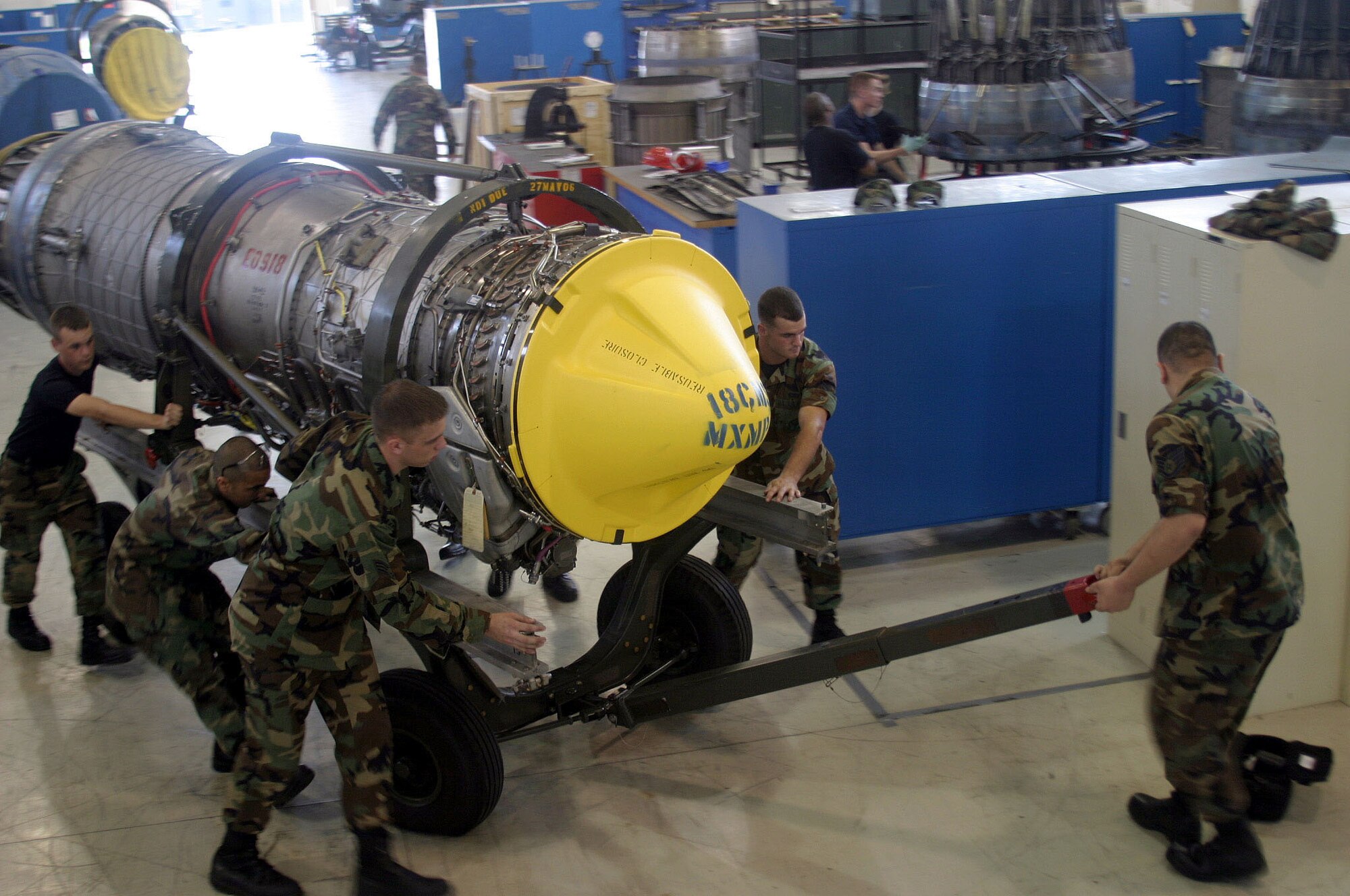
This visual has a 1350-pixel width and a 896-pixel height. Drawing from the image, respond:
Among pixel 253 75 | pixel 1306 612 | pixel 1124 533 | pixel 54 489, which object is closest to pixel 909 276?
pixel 1124 533

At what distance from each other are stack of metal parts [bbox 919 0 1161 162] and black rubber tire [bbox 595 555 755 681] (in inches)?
218

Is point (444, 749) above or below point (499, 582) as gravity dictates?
below

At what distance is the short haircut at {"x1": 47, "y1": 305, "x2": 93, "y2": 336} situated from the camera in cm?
404

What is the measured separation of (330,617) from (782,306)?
171 centimetres

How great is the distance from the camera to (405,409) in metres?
2.76

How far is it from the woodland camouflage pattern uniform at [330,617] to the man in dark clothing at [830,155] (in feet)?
15.1

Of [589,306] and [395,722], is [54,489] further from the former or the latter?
[589,306]

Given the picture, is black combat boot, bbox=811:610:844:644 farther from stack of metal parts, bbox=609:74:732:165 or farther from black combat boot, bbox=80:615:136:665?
stack of metal parts, bbox=609:74:732:165

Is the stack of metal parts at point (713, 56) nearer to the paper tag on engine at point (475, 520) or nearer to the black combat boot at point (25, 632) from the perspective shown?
the black combat boot at point (25, 632)

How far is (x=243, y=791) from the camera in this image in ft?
10.5

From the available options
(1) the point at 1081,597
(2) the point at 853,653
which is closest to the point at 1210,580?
(1) the point at 1081,597

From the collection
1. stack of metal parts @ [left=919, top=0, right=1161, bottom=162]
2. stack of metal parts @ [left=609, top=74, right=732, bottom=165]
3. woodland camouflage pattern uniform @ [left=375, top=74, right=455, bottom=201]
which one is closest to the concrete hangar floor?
stack of metal parts @ [left=609, top=74, right=732, bottom=165]

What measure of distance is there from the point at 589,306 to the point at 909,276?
235cm

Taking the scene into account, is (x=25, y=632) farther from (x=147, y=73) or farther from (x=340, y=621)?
(x=147, y=73)
